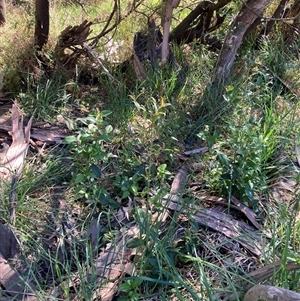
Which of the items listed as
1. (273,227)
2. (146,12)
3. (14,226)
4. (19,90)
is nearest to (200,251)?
(273,227)

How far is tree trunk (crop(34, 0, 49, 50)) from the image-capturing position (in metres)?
3.65

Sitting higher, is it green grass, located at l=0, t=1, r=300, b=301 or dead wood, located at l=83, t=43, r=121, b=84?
dead wood, located at l=83, t=43, r=121, b=84

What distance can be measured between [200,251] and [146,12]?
2.63 metres

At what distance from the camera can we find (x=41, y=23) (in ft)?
12.0

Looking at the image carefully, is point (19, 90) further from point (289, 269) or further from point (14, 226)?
point (289, 269)

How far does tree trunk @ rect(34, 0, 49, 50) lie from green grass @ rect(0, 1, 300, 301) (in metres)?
0.10

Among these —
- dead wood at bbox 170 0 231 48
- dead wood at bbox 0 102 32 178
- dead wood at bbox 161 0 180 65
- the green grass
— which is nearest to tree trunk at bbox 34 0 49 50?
the green grass

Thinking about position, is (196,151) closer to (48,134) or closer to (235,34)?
(48,134)

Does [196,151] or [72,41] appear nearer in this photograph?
[196,151]

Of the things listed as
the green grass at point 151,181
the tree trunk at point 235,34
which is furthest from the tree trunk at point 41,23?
the tree trunk at point 235,34

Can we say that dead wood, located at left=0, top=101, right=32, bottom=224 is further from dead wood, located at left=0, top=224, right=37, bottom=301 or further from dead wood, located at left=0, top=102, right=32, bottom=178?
dead wood, located at left=0, top=224, right=37, bottom=301

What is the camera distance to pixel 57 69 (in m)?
3.55

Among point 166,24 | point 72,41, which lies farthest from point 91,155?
point 166,24

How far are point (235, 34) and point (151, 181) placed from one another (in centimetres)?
178
